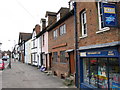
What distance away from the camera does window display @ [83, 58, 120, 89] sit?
24.7 ft

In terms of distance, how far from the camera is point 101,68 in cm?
873

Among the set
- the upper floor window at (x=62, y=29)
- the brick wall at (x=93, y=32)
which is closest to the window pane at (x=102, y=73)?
the brick wall at (x=93, y=32)

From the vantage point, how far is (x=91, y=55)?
368 inches

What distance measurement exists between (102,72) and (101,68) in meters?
0.24

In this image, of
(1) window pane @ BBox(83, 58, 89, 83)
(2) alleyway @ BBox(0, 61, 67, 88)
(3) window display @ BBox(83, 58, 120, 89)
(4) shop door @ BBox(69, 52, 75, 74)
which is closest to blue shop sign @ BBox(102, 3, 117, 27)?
(3) window display @ BBox(83, 58, 120, 89)

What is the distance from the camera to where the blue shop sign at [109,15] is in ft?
22.6

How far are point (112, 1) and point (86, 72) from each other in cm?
548

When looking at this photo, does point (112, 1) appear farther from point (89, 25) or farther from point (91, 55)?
point (91, 55)

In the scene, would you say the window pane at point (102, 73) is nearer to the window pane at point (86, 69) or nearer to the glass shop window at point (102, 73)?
the glass shop window at point (102, 73)

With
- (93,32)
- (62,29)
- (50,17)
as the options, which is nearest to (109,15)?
(93,32)

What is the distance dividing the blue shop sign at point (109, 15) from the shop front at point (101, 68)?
1202mm

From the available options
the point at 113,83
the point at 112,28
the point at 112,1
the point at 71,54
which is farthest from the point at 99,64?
the point at 71,54

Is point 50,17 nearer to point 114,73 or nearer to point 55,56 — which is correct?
point 55,56

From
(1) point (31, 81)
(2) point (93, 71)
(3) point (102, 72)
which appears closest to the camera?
(3) point (102, 72)
